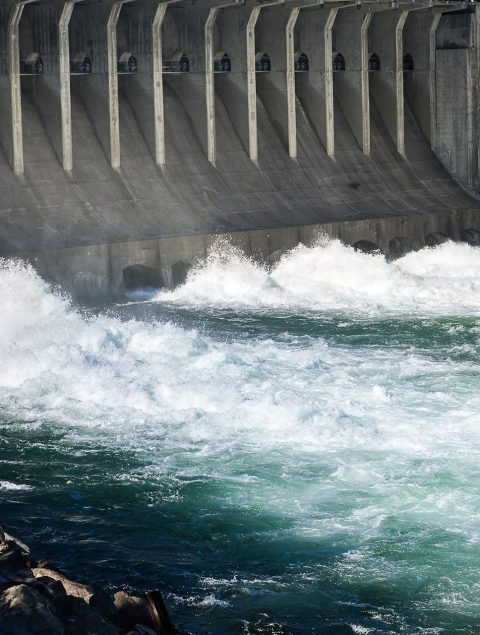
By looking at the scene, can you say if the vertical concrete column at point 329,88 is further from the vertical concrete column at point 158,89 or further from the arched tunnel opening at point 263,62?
the vertical concrete column at point 158,89

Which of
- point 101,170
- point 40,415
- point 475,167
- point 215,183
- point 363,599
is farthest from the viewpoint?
point 475,167

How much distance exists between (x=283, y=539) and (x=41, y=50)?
19707 millimetres

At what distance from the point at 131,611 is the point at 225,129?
1005 inches

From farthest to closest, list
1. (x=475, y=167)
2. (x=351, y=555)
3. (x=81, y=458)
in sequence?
1. (x=475, y=167)
2. (x=81, y=458)
3. (x=351, y=555)

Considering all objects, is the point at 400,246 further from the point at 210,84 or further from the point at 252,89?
the point at 210,84

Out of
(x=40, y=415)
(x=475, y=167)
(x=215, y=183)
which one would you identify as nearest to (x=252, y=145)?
(x=215, y=183)

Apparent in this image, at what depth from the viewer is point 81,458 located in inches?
644

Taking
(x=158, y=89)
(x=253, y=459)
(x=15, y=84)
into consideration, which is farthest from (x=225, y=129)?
(x=253, y=459)

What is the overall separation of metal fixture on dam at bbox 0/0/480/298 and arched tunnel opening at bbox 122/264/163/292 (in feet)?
0.25

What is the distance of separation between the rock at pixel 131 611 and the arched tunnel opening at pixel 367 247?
2422cm

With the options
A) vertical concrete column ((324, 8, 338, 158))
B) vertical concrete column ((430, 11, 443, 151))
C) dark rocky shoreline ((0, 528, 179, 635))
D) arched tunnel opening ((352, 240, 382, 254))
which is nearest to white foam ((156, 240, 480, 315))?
arched tunnel opening ((352, 240, 382, 254))

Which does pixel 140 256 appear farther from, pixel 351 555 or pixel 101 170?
pixel 351 555

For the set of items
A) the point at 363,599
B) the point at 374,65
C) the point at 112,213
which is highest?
the point at 374,65

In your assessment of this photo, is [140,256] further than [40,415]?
Yes
